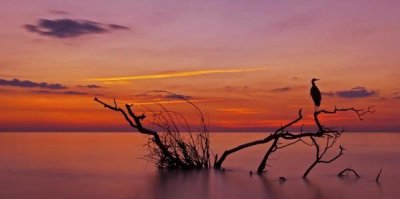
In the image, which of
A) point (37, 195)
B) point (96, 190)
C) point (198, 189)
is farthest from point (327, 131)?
point (37, 195)

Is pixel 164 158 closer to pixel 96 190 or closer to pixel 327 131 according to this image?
pixel 96 190

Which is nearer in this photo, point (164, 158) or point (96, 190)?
point (96, 190)

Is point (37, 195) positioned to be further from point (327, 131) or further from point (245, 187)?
point (327, 131)

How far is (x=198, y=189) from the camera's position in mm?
12406

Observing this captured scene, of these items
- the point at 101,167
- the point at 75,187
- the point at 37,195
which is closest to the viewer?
the point at 37,195

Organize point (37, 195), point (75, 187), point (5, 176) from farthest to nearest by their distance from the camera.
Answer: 1. point (5, 176)
2. point (75, 187)
3. point (37, 195)

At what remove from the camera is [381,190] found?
13.1m

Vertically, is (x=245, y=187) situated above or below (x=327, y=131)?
below

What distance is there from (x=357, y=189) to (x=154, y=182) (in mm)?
5214

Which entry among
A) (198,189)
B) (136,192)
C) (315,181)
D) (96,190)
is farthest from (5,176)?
(315,181)

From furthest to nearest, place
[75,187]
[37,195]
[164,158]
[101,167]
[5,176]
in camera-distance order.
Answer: [101,167], [5,176], [164,158], [75,187], [37,195]

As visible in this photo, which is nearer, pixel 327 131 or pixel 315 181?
pixel 327 131

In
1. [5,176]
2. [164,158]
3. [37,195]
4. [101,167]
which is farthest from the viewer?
[101,167]

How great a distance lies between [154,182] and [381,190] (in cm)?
583
